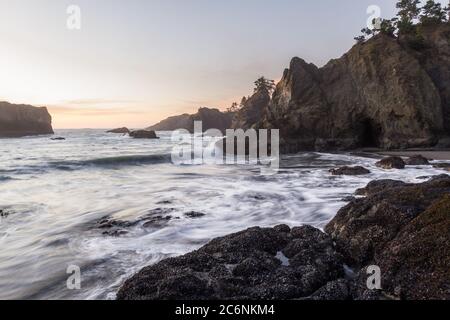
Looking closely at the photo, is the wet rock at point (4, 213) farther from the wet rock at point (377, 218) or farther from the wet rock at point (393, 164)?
the wet rock at point (393, 164)

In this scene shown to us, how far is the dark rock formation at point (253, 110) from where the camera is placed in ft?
239

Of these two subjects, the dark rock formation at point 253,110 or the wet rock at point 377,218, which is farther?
the dark rock formation at point 253,110

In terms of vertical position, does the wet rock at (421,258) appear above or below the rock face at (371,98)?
below

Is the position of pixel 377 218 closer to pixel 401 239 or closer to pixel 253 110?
pixel 401 239

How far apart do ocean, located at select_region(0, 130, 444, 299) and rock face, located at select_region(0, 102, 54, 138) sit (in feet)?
290

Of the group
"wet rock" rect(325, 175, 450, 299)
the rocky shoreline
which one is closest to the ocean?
the rocky shoreline

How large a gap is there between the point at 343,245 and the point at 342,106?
3773 centimetres

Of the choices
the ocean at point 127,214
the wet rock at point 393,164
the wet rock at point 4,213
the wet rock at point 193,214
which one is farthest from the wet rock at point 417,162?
the wet rock at point 4,213

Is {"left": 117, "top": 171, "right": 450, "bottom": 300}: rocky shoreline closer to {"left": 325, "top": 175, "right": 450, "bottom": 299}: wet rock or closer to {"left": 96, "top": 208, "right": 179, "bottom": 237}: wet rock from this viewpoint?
{"left": 325, "top": 175, "right": 450, "bottom": 299}: wet rock

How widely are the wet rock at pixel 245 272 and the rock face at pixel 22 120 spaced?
360 ft

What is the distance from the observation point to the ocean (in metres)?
8.34

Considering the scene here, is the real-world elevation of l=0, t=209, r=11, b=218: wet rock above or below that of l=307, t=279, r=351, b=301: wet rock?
below

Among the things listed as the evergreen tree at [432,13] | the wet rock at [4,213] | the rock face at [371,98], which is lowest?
the wet rock at [4,213]
